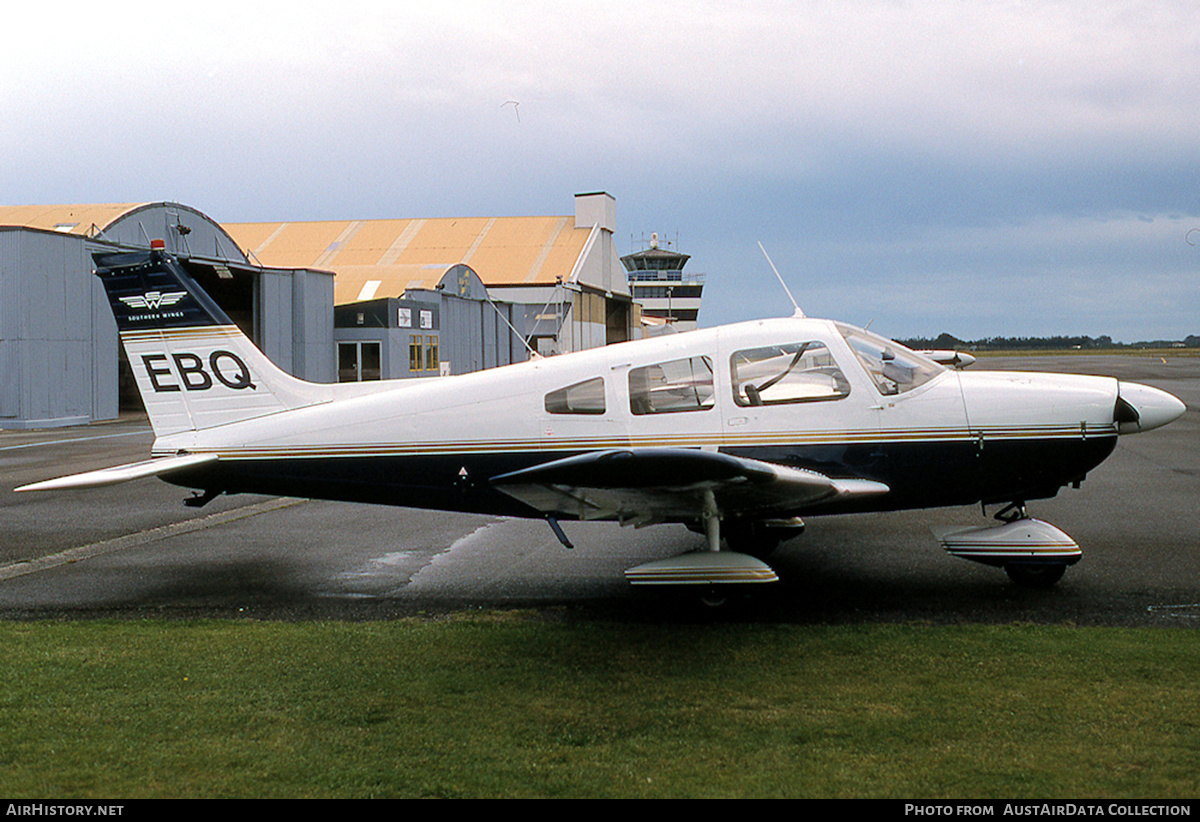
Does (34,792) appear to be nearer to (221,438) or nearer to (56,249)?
(221,438)

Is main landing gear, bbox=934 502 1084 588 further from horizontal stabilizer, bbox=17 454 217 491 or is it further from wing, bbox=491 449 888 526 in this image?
horizontal stabilizer, bbox=17 454 217 491

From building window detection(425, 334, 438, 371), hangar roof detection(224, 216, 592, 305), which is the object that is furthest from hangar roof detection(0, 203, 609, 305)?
building window detection(425, 334, 438, 371)

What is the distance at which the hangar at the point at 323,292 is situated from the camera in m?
24.6

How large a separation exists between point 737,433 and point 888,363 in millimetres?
1391

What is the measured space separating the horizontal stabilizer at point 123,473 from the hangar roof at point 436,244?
44.2 meters

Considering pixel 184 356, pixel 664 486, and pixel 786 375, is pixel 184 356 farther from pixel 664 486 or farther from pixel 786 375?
pixel 786 375

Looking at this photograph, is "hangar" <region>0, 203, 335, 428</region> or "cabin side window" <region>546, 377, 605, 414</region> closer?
"cabin side window" <region>546, 377, 605, 414</region>

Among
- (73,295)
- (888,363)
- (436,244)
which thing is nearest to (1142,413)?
(888,363)

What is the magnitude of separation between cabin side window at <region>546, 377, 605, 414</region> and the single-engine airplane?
0.04 ft

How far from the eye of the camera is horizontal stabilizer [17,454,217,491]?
6910 millimetres

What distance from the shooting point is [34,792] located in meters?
4.12

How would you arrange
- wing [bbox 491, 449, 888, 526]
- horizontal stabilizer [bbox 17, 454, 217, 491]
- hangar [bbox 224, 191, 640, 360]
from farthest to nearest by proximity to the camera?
hangar [bbox 224, 191, 640, 360]
horizontal stabilizer [bbox 17, 454, 217, 491]
wing [bbox 491, 449, 888, 526]

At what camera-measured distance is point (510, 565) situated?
354 inches

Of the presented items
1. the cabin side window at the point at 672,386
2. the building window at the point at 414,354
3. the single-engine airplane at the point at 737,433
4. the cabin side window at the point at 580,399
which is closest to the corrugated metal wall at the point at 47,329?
the building window at the point at 414,354
